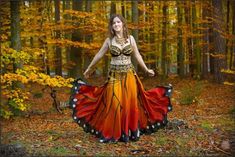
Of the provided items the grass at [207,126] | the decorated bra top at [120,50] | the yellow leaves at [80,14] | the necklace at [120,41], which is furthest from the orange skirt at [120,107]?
the yellow leaves at [80,14]

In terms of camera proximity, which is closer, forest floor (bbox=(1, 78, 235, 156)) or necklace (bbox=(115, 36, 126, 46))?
forest floor (bbox=(1, 78, 235, 156))

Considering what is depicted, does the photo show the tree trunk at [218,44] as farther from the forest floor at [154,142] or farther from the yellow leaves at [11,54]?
the yellow leaves at [11,54]

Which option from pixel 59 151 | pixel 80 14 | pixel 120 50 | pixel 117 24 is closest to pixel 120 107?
pixel 120 50

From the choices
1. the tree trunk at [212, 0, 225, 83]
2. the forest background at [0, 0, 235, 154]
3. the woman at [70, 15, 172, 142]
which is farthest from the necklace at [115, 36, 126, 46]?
the tree trunk at [212, 0, 225, 83]

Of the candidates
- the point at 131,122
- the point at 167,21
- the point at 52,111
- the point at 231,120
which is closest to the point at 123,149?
the point at 131,122

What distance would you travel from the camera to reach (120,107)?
678 centimetres

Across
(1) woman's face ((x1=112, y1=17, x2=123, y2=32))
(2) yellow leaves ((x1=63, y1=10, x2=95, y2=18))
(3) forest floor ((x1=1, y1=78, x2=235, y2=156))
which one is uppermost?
(2) yellow leaves ((x1=63, y1=10, x2=95, y2=18))

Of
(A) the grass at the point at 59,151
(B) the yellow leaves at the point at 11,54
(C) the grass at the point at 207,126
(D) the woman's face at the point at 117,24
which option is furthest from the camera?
(B) the yellow leaves at the point at 11,54

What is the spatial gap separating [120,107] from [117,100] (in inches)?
5.3

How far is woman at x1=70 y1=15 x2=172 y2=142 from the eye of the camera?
6770 mm

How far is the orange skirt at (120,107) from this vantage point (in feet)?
22.3

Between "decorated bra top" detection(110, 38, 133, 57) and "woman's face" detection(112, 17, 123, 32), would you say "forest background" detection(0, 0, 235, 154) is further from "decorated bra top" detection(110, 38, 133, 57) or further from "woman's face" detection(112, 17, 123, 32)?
"woman's face" detection(112, 17, 123, 32)

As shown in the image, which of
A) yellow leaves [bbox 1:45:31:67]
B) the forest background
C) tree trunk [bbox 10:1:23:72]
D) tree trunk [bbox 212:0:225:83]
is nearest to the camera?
yellow leaves [bbox 1:45:31:67]

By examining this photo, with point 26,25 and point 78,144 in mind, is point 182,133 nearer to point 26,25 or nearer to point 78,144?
point 78,144
